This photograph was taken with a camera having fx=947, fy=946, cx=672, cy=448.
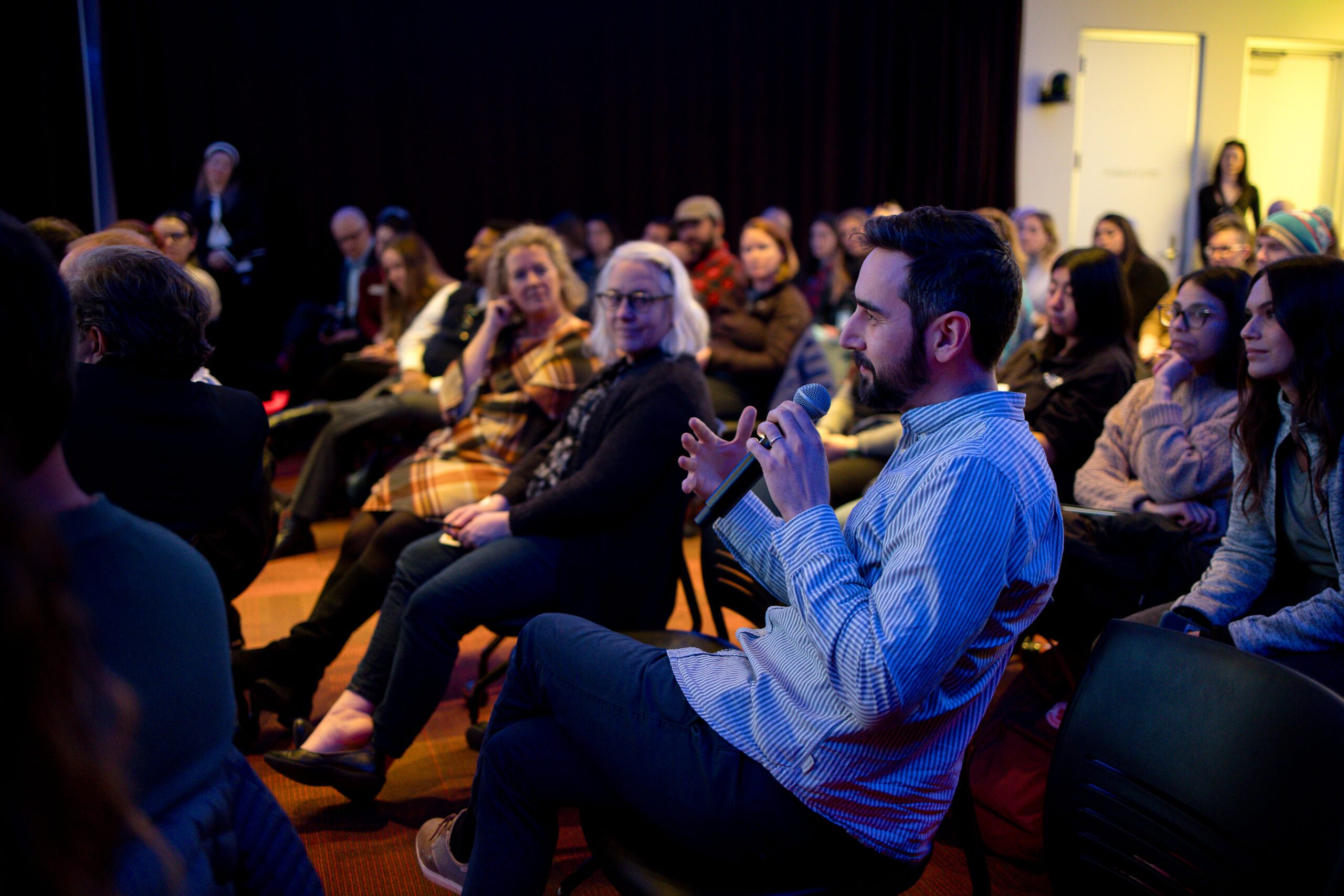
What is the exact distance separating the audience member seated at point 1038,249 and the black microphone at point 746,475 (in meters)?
4.21

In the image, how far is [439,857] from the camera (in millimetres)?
1586

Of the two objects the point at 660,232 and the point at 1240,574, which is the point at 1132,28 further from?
the point at 1240,574

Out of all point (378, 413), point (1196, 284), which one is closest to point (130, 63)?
point (378, 413)

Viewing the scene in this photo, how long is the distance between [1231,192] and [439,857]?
27.2ft

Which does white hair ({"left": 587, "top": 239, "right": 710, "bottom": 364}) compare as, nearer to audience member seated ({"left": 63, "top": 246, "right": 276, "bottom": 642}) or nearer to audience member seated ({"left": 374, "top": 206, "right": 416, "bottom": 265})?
audience member seated ({"left": 63, "top": 246, "right": 276, "bottom": 642})

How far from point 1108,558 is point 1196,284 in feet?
2.63

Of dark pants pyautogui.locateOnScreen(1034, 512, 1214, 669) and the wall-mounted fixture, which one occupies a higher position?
the wall-mounted fixture

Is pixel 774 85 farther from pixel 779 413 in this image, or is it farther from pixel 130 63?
pixel 779 413

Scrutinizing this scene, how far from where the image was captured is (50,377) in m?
0.72

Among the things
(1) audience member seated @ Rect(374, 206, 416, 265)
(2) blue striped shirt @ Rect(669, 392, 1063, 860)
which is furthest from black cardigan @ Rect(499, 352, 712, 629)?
(1) audience member seated @ Rect(374, 206, 416, 265)

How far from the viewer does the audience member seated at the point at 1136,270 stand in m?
4.51

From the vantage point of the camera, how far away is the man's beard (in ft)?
4.02

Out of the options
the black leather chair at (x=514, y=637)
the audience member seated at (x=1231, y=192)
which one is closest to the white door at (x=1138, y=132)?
the audience member seated at (x=1231, y=192)

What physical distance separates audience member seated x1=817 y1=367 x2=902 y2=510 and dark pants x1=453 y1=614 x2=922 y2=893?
169 centimetres
